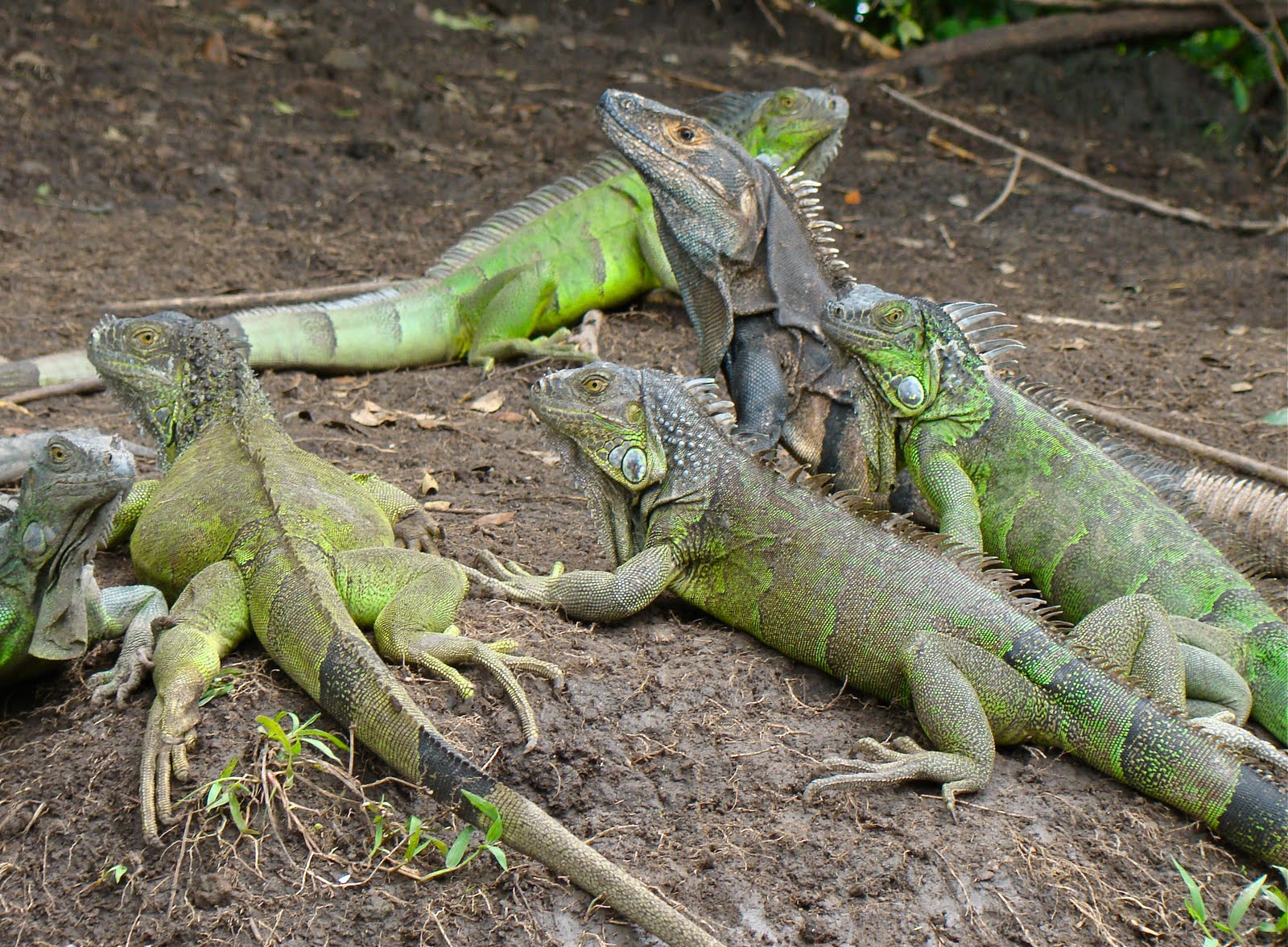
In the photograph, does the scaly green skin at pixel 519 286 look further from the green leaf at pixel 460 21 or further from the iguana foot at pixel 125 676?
the green leaf at pixel 460 21

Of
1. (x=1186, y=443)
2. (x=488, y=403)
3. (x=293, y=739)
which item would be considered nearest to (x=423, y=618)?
(x=293, y=739)

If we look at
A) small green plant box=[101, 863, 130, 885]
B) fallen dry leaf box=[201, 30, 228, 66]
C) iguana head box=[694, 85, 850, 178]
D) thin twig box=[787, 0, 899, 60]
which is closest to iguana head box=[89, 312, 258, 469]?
small green plant box=[101, 863, 130, 885]

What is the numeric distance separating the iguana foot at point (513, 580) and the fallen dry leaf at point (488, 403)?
76.0 inches

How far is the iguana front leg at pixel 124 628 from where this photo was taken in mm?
3283

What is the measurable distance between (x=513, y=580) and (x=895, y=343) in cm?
149

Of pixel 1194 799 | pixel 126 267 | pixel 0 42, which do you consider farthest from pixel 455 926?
pixel 0 42

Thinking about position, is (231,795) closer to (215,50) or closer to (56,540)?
(56,540)

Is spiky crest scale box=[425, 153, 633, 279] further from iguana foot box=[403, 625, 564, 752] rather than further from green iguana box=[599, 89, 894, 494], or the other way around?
iguana foot box=[403, 625, 564, 752]

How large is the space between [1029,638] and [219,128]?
7599 millimetres

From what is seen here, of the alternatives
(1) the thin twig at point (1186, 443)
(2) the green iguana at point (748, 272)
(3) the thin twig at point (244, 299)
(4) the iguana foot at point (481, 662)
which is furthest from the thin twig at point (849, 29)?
(4) the iguana foot at point (481, 662)

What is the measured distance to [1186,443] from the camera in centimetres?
543

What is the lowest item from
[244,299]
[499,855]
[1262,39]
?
[244,299]

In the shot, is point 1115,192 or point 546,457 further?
point 1115,192

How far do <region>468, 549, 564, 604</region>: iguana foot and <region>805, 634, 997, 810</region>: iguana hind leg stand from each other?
1.09 m
